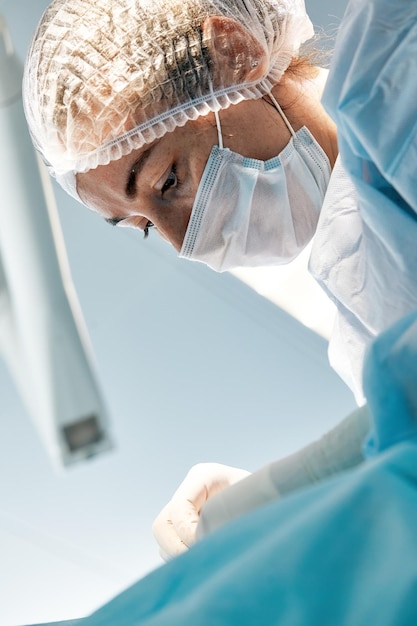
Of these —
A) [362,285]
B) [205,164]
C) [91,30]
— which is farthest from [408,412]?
[91,30]

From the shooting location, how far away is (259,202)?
151 cm

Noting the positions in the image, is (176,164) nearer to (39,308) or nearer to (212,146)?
(212,146)

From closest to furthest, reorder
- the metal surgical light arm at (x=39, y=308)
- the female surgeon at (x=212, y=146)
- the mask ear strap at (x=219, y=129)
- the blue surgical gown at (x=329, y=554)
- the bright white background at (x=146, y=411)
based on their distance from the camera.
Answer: the blue surgical gown at (x=329, y=554) < the metal surgical light arm at (x=39, y=308) < the female surgeon at (x=212, y=146) < the mask ear strap at (x=219, y=129) < the bright white background at (x=146, y=411)

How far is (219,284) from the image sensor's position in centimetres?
246

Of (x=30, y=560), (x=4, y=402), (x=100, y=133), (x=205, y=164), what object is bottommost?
(x=30, y=560)

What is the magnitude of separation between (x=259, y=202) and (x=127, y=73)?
34 centimetres

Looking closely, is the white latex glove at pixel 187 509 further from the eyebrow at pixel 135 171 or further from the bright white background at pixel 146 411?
the bright white background at pixel 146 411

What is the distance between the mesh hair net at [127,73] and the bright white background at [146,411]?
1057 millimetres

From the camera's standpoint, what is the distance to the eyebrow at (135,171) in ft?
4.70

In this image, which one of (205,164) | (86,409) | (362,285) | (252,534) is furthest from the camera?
(205,164)

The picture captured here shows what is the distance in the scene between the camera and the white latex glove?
145cm

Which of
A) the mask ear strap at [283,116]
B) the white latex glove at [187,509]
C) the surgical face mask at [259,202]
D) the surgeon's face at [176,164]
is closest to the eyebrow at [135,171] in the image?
the surgeon's face at [176,164]

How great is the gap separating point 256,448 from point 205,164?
4.28 feet

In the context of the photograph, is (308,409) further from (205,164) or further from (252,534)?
(252,534)
